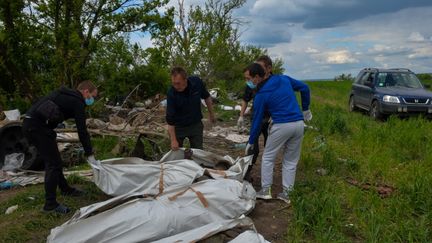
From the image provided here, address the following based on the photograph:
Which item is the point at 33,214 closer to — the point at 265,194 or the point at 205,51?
the point at 265,194

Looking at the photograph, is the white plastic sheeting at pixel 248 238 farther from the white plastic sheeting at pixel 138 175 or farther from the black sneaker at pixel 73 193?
the black sneaker at pixel 73 193

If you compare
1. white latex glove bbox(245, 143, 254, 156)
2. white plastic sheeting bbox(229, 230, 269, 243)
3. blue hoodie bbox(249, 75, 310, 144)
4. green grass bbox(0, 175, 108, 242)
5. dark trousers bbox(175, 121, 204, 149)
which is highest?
blue hoodie bbox(249, 75, 310, 144)

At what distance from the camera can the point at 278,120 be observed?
5.07m

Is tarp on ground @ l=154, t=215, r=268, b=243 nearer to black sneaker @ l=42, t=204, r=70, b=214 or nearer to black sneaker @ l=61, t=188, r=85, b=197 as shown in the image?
black sneaker @ l=42, t=204, r=70, b=214

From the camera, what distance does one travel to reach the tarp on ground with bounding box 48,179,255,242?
369 centimetres

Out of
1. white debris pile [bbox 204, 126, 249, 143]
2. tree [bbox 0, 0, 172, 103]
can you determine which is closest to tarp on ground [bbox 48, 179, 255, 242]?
white debris pile [bbox 204, 126, 249, 143]

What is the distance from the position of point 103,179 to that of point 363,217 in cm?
282

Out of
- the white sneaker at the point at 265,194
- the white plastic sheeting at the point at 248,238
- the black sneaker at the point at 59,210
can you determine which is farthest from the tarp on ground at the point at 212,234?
the black sneaker at the point at 59,210

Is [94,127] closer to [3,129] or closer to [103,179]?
[3,129]

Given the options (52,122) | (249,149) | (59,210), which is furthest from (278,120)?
(59,210)

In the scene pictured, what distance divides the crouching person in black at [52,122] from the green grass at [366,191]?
2.57m

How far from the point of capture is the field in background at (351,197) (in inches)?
167

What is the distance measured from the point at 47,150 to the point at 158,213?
1758 mm

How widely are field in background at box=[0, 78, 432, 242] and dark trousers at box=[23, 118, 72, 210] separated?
233 mm
